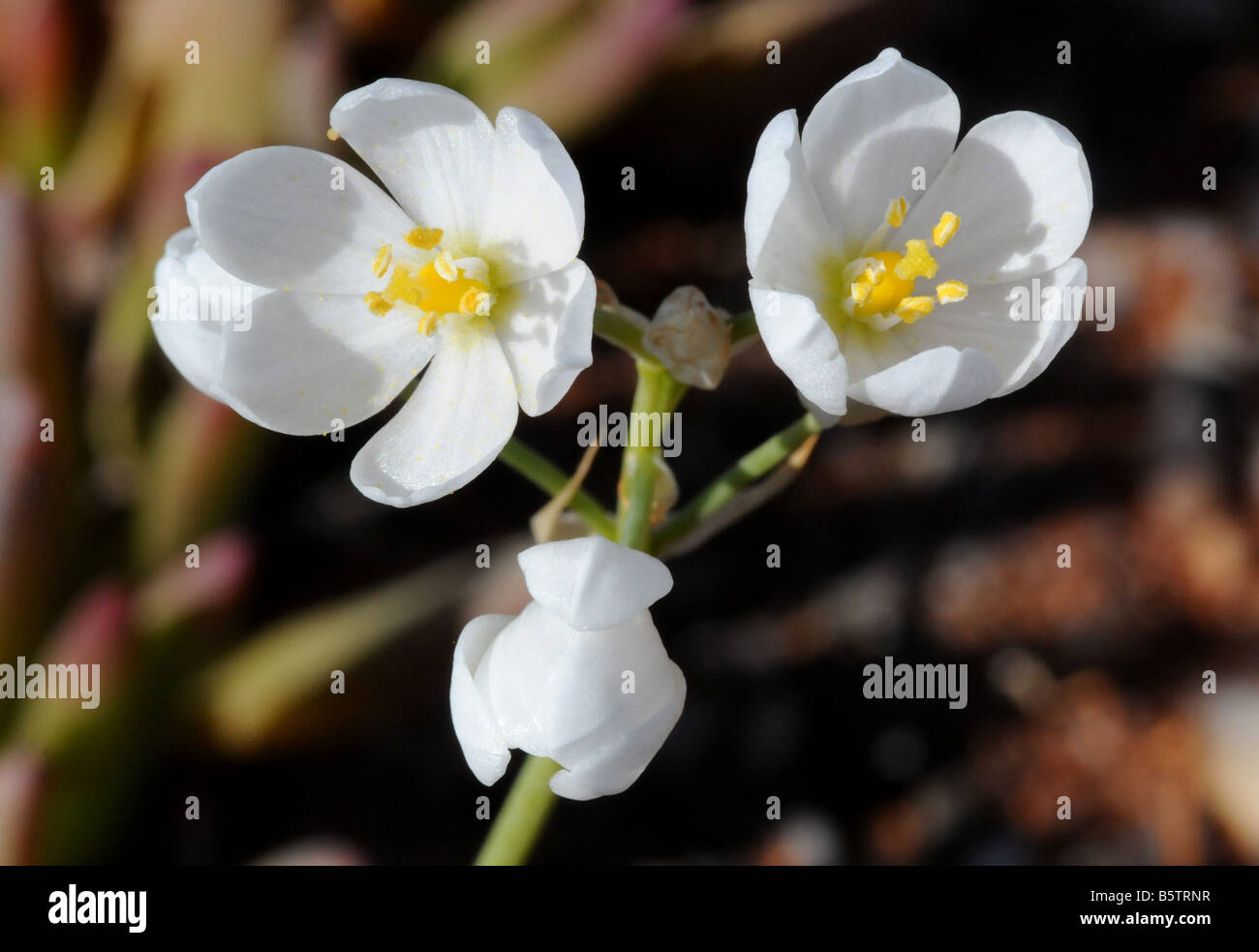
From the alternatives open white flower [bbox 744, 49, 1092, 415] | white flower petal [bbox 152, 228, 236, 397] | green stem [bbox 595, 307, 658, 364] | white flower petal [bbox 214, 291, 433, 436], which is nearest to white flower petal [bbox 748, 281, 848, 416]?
open white flower [bbox 744, 49, 1092, 415]

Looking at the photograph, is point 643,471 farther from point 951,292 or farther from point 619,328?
point 951,292

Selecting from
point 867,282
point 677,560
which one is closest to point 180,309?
point 867,282

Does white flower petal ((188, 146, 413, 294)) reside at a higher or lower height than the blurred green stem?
higher

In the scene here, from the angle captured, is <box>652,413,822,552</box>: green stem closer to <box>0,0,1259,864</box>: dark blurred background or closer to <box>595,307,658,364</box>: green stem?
<box>595,307,658,364</box>: green stem

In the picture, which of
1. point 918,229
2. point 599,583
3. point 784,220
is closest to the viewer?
point 599,583

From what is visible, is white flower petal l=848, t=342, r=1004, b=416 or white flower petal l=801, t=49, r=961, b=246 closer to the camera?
white flower petal l=848, t=342, r=1004, b=416

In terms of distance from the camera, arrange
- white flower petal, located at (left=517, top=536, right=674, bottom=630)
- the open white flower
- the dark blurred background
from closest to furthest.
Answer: white flower petal, located at (left=517, top=536, right=674, bottom=630)
the open white flower
the dark blurred background

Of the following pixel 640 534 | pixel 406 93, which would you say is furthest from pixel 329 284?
pixel 640 534
